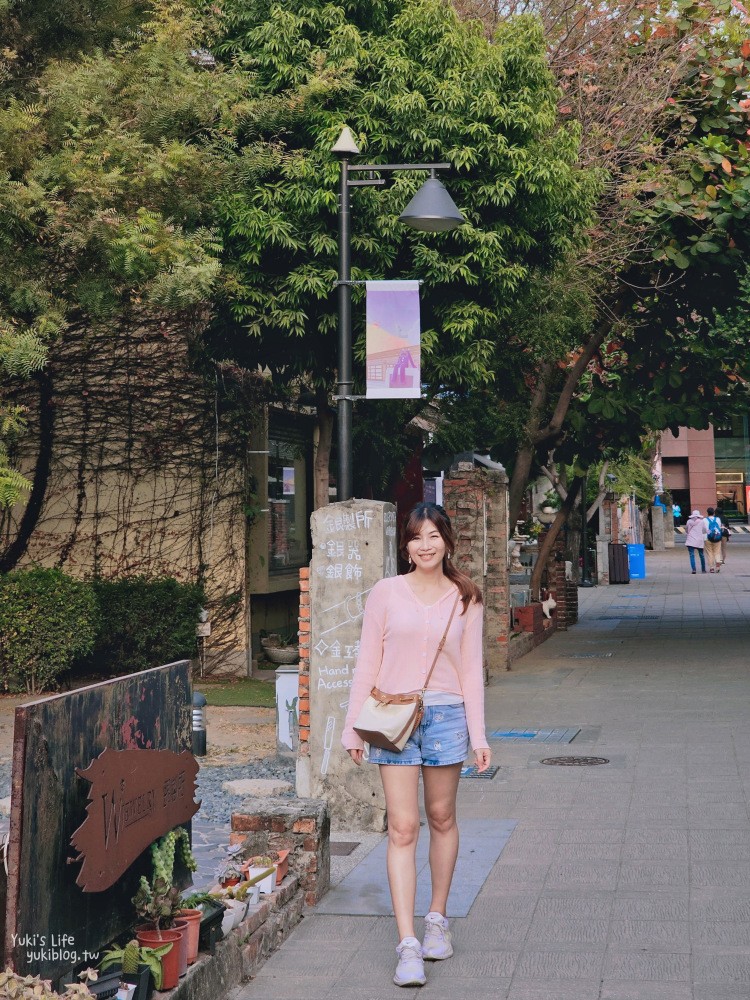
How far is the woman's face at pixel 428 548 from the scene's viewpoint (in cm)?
527

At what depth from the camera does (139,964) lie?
4.27 meters

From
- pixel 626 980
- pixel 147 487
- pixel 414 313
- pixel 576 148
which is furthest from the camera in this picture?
pixel 147 487

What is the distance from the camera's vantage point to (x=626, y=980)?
16.0 ft

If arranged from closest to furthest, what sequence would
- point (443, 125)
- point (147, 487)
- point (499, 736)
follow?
point (499, 736) → point (443, 125) → point (147, 487)

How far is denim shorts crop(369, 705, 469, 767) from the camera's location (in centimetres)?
515

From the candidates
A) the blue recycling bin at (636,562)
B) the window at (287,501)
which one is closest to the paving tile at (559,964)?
the window at (287,501)

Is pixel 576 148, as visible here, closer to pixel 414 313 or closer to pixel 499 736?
pixel 414 313

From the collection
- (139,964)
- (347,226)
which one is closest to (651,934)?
(139,964)

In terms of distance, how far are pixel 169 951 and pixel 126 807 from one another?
0.52 m

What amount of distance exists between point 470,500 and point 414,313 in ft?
15.4

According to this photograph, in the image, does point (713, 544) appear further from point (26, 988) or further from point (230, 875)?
point (26, 988)

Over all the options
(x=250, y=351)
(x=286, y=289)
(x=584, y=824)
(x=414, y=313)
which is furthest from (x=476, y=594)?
(x=250, y=351)

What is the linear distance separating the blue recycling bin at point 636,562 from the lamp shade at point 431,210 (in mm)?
28610

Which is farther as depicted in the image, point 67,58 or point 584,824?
point 67,58
